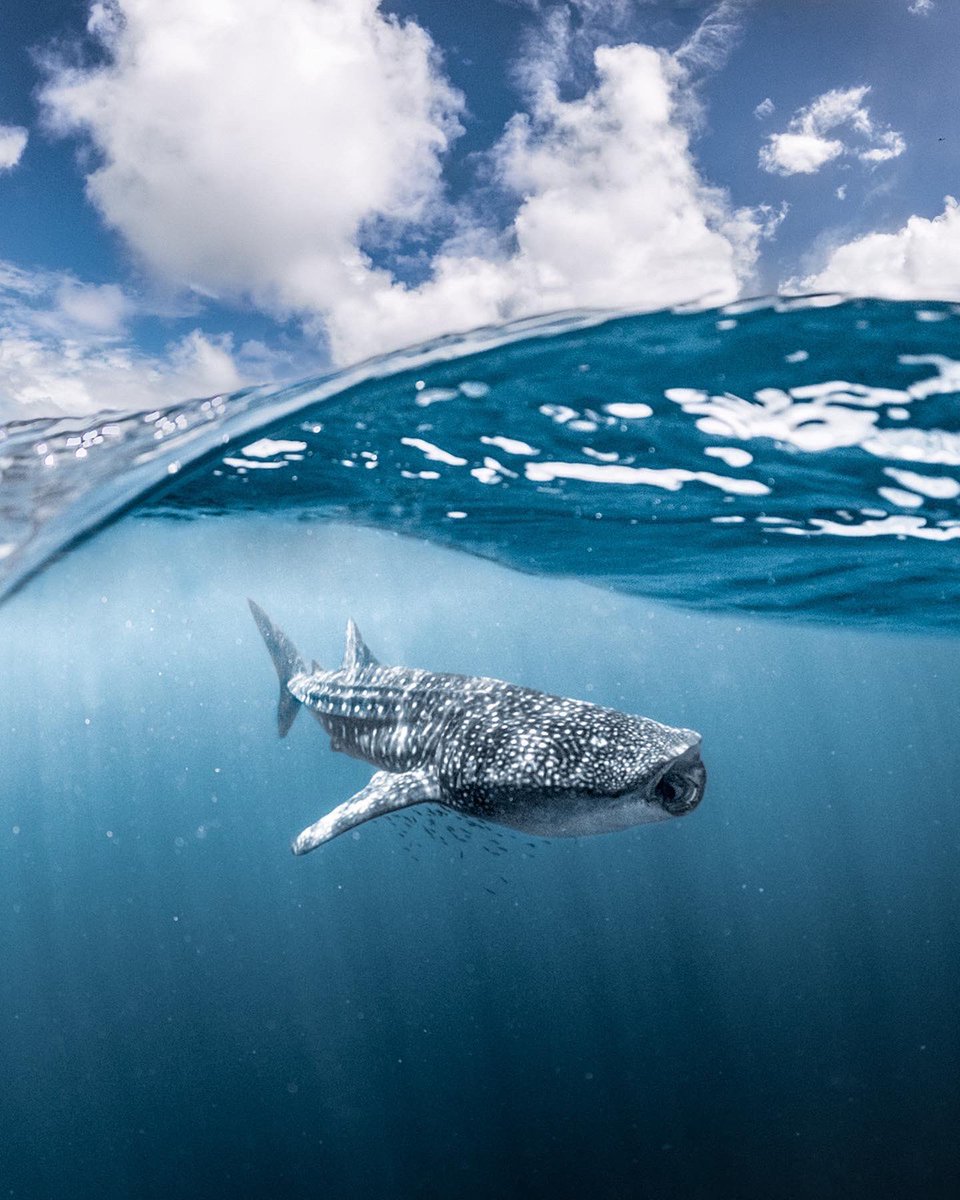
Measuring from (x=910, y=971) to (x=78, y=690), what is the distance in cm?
7422

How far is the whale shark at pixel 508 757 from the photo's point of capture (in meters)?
4.67

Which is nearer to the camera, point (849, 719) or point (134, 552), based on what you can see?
point (134, 552)

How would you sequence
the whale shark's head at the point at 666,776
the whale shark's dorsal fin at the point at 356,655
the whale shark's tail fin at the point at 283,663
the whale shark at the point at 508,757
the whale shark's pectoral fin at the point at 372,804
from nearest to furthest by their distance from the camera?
the whale shark's head at the point at 666,776 → the whale shark at the point at 508,757 → the whale shark's pectoral fin at the point at 372,804 → the whale shark's dorsal fin at the point at 356,655 → the whale shark's tail fin at the point at 283,663

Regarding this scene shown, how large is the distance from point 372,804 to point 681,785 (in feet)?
7.97

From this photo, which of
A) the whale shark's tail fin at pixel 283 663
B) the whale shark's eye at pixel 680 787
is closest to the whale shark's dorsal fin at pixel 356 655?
the whale shark's tail fin at pixel 283 663

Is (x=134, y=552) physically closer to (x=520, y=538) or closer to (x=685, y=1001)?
(x=520, y=538)

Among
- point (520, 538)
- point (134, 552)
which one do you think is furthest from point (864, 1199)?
point (134, 552)

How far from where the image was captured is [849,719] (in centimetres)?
14688

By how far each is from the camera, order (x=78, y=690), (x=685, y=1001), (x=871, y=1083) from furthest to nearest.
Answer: (x=78, y=690) < (x=685, y=1001) < (x=871, y=1083)

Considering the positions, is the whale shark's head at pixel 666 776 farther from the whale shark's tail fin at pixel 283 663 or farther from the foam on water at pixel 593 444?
the whale shark's tail fin at pixel 283 663

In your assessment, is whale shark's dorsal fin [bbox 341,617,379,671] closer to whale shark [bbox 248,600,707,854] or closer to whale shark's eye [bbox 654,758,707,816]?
whale shark [bbox 248,600,707,854]

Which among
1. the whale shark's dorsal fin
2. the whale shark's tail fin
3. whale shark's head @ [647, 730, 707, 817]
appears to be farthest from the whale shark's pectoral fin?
the whale shark's tail fin

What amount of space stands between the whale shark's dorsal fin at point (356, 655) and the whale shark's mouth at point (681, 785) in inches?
187

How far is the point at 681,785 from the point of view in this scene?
4.60 meters
